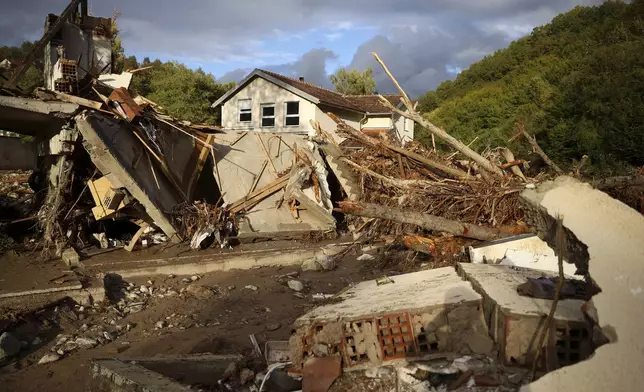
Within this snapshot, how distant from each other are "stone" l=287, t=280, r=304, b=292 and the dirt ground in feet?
0.22

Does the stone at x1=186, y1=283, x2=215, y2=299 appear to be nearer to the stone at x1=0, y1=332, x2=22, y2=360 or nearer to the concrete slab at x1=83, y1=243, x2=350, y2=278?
the concrete slab at x1=83, y1=243, x2=350, y2=278

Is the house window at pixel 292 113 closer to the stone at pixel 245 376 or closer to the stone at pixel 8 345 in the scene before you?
the stone at pixel 8 345

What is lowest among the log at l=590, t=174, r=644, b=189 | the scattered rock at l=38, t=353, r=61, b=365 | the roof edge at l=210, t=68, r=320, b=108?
the scattered rock at l=38, t=353, r=61, b=365

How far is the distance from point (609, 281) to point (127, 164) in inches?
Answer: 347

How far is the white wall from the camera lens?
2445cm

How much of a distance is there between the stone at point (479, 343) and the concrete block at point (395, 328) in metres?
0.04

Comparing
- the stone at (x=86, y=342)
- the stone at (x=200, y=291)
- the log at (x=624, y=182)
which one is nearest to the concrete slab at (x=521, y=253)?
the log at (x=624, y=182)

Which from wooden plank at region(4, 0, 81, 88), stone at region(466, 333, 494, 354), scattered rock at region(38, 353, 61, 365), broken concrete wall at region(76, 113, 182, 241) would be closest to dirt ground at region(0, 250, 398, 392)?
scattered rock at region(38, 353, 61, 365)

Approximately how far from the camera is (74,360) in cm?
520

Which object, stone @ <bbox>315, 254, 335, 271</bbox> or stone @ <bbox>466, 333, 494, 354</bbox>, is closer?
stone @ <bbox>466, 333, 494, 354</bbox>

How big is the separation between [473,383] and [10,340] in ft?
16.1

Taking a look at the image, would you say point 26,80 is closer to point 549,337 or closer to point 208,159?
point 208,159

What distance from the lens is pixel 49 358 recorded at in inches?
204

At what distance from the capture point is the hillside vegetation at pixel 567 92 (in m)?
16.7
